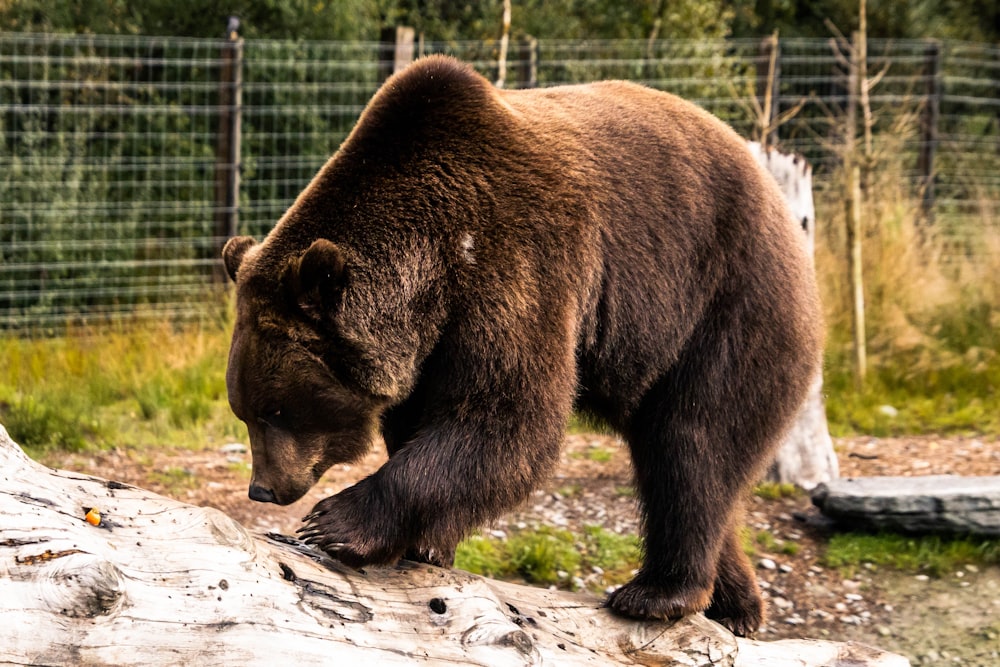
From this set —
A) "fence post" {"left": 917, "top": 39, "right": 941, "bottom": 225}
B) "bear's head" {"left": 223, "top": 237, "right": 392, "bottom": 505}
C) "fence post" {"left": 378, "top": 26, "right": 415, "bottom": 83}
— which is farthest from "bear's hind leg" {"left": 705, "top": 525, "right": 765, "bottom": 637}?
"fence post" {"left": 917, "top": 39, "right": 941, "bottom": 225}

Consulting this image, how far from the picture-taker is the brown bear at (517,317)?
324 centimetres

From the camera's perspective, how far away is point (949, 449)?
7.21 meters

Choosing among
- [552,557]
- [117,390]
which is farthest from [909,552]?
[117,390]

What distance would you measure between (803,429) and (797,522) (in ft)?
1.84

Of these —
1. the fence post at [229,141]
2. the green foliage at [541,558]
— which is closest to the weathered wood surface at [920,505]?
the green foliage at [541,558]

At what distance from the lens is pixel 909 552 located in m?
5.86

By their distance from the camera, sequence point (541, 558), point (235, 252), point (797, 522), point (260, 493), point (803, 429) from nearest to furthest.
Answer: point (260, 493) → point (235, 252) → point (541, 558) → point (797, 522) → point (803, 429)

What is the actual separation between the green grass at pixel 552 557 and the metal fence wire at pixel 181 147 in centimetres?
350

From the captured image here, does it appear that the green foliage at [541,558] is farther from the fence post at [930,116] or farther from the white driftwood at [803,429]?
the fence post at [930,116]

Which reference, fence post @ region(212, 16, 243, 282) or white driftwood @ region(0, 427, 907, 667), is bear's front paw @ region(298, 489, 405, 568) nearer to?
white driftwood @ region(0, 427, 907, 667)

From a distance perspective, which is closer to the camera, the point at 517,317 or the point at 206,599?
the point at 206,599

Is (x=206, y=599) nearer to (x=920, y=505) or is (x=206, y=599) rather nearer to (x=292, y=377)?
(x=292, y=377)

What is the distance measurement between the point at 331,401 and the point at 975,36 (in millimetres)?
18350

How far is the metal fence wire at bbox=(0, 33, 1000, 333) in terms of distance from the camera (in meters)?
9.38
